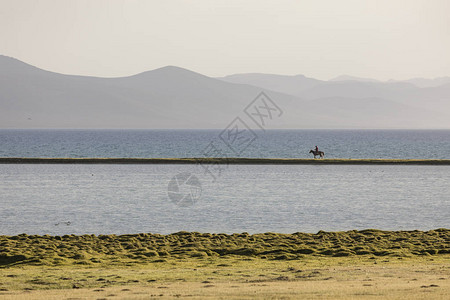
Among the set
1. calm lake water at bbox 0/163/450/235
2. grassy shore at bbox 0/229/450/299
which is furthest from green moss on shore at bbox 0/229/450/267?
calm lake water at bbox 0/163/450/235

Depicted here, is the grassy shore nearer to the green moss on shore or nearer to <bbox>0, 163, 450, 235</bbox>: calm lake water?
the green moss on shore

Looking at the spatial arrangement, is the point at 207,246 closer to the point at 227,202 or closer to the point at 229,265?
the point at 229,265

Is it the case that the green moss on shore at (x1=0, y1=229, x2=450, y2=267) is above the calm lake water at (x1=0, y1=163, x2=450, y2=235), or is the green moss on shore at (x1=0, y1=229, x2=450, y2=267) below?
above

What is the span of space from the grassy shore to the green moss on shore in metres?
0.03

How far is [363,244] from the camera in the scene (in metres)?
22.8

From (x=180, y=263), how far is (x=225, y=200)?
17894mm

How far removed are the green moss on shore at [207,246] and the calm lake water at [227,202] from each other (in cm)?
258

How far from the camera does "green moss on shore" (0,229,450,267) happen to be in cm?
2065

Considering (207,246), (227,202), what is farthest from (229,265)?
(227,202)

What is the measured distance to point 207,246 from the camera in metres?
22.4

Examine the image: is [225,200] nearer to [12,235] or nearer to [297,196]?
[297,196]

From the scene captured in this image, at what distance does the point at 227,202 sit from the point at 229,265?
1729 cm

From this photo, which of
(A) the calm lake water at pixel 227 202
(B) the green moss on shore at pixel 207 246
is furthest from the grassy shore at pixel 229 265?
(A) the calm lake water at pixel 227 202

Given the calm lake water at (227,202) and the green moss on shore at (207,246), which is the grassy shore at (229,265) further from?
the calm lake water at (227,202)
